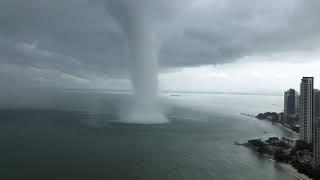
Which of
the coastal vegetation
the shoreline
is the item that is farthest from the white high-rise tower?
the shoreline

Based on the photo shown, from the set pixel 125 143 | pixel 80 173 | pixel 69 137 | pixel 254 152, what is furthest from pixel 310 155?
pixel 69 137

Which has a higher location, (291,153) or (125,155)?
(125,155)

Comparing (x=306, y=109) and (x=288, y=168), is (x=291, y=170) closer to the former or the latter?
(x=288, y=168)

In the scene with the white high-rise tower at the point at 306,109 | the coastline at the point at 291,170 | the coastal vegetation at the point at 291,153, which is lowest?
the coastline at the point at 291,170

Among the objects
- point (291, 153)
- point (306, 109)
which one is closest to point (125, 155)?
point (291, 153)

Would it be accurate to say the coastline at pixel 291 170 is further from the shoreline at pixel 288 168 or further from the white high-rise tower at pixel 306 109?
the white high-rise tower at pixel 306 109

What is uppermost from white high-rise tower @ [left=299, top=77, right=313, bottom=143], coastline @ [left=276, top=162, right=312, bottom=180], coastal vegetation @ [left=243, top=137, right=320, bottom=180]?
white high-rise tower @ [left=299, top=77, right=313, bottom=143]

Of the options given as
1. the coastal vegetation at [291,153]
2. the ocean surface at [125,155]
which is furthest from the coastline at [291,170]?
the ocean surface at [125,155]

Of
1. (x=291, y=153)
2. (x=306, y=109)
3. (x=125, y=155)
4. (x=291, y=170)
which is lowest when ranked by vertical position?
(x=291, y=170)

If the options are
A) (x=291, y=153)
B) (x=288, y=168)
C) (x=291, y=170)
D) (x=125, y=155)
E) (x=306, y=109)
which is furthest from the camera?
(x=306, y=109)

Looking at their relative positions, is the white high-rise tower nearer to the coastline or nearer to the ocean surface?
the ocean surface

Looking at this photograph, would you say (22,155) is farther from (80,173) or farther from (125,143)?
(125,143)
